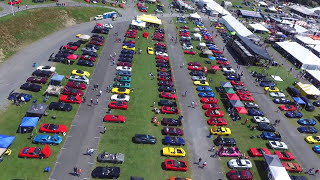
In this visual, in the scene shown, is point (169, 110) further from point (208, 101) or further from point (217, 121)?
point (208, 101)

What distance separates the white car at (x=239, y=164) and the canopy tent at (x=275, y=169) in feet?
11.5

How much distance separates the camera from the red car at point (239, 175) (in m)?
42.9

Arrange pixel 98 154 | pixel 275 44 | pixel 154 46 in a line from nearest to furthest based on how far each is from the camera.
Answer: pixel 98 154 < pixel 154 46 < pixel 275 44

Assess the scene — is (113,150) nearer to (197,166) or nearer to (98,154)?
(98,154)

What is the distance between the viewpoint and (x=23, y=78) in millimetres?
61625

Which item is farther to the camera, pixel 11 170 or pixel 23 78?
pixel 23 78

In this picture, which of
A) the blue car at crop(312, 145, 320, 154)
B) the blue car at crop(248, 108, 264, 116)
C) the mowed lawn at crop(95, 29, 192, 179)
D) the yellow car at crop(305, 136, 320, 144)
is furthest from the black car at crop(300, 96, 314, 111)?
the mowed lawn at crop(95, 29, 192, 179)

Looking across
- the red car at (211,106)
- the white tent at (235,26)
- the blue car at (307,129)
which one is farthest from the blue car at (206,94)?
the white tent at (235,26)

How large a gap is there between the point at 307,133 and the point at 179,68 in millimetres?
40156

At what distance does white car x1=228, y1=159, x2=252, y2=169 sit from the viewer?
45.2 metres

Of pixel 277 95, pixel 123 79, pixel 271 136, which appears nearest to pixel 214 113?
pixel 271 136

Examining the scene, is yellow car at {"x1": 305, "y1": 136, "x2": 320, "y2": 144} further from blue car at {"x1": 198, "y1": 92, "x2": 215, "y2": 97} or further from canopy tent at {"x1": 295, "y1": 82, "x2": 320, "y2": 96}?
blue car at {"x1": 198, "y1": 92, "x2": 215, "y2": 97}

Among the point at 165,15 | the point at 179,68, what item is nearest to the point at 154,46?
the point at 179,68

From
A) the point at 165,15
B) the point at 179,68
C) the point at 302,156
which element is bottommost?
the point at 302,156
